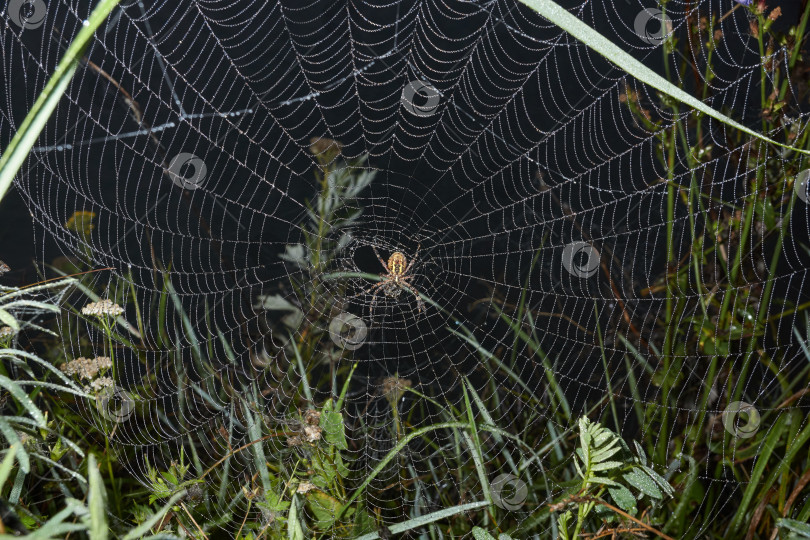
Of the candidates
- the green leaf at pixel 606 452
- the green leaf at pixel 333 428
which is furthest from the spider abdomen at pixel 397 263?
the green leaf at pixel 606 452

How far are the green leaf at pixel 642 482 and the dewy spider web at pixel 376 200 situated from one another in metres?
0.80

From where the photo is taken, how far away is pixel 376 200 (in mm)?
2561

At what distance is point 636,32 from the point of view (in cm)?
222

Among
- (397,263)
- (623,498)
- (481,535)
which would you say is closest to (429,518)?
(481,535)

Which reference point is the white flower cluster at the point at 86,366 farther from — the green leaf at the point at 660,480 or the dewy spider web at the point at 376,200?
the green leaf at the point at 660,480

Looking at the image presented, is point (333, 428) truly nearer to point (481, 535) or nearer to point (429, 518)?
point (429, 518)

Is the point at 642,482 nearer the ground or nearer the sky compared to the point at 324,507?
nearer the sky

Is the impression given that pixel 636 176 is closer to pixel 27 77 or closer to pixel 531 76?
pixel 531 76

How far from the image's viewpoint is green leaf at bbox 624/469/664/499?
1208 mm

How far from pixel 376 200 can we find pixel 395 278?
333 millimetres

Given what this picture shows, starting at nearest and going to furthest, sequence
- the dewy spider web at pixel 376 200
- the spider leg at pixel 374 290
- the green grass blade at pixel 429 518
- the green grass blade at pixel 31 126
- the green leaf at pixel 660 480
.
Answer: the green grass blade at pixel 31 126 < the green leaf at pixel 660 480 < the green grass blade at pixel 429 518 < the dewy spider web at pixel 376 200 < the spider leg at pixel 374 290

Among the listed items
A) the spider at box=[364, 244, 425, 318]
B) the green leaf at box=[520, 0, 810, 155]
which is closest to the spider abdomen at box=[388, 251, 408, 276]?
the spider at box=[364, 244, 425, 318]

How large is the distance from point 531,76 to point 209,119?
1018mm

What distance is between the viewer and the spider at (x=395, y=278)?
2.64 meters
